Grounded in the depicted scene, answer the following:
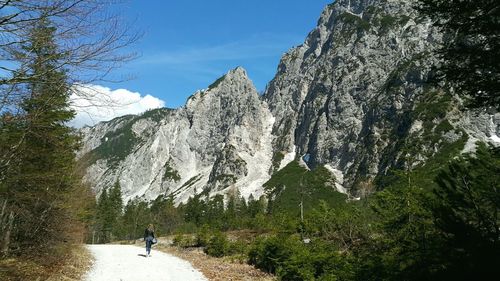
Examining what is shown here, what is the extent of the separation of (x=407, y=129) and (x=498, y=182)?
15852 cm

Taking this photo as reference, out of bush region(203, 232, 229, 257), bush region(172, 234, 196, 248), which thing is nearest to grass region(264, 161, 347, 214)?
bush region(172, 234, 196, 248)

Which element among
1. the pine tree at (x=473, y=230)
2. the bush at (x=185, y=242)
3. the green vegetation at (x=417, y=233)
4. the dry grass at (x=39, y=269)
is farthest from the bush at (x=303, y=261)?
the bush at (x=185, y=242)

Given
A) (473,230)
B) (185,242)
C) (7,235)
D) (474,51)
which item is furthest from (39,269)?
(185,242)

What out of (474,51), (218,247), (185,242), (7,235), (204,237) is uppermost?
(474,51)

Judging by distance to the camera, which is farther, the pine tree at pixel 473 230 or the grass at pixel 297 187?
the grass at pixel 297 187

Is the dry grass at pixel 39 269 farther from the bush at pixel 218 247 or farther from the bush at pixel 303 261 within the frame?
the bush at pixel 218 247

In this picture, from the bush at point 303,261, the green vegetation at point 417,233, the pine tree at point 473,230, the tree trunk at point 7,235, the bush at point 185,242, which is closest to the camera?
the pine tree at point 473,230

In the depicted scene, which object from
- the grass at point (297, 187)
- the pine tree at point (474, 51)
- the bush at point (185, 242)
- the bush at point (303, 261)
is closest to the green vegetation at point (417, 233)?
the bush at point (303, 261)

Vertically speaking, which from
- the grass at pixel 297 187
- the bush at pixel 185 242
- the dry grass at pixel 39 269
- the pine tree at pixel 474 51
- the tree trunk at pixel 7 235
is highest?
the grass at pixel 297 187

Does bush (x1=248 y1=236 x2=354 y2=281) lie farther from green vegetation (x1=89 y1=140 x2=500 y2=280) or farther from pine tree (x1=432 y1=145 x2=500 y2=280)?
pine tree (x1=432 y1=145 x2=500 y2=280)

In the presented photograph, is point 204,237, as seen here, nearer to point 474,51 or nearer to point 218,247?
point 218,247

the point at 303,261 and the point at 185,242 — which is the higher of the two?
the point at 303,261

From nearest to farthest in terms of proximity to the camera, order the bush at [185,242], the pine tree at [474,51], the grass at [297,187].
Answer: the pine tree at [474,51] → the bush at [185,242] → the grass at [297,187]

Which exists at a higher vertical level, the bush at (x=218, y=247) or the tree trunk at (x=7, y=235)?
the tree trunk at (x=7, y=235)
